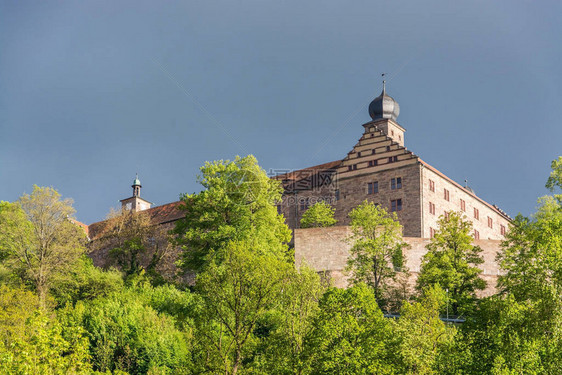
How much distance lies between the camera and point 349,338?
35500mm

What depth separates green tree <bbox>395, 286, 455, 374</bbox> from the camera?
108ft

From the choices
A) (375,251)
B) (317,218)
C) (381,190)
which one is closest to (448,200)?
(381,190)

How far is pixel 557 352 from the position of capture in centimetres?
2759

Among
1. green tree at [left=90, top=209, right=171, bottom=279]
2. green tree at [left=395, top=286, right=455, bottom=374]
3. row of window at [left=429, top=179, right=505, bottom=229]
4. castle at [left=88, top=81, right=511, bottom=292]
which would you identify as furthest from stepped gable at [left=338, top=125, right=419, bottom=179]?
green tree at [left=395, top=286, right=455, bottom=374]

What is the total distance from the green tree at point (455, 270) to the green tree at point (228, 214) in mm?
9899

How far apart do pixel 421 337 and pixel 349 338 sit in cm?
336

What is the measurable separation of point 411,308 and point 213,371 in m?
10.0

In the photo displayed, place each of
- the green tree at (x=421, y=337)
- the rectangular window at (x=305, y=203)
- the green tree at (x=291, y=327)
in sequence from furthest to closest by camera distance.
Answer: the rectangular window at (x=305, y=203)
the green tree at (x=291, y=327)
the green tree at (x=421, y=337)

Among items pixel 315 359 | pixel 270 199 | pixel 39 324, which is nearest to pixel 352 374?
pixel 315 359

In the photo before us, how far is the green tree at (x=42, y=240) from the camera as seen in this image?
2031 inches

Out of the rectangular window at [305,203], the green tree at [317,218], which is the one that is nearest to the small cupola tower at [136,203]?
the rectangular window at [305,203]

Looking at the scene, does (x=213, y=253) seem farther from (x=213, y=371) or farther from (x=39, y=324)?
(x=39, y=324)

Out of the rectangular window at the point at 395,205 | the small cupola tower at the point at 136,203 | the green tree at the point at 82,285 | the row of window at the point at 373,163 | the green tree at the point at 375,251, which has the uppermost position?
the small cupola tower at the point at 136,203

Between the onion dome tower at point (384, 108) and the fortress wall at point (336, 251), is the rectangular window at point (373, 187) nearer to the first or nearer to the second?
the onion dome tower at point (384, 108)
